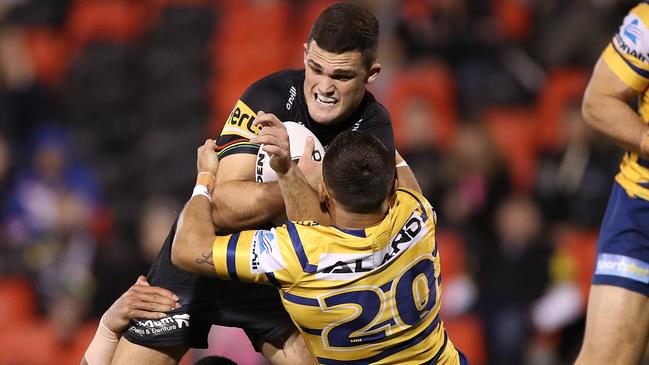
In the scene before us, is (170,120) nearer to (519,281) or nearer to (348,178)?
(519,281)

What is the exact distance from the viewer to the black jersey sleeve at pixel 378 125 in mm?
5582

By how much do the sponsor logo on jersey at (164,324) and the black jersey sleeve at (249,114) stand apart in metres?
0.85

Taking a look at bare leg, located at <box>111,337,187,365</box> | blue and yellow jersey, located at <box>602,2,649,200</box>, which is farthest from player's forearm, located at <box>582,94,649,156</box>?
bare leg, located at <box>111,337,187,365</box>

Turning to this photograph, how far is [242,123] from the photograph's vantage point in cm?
543

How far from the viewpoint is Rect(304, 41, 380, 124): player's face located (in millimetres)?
5324

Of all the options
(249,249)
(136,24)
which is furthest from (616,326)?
(136,24)

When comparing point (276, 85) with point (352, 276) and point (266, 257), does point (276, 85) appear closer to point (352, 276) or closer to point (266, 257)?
point (266, 257)

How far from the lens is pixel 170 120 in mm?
Result: 11602

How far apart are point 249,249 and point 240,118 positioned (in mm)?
705

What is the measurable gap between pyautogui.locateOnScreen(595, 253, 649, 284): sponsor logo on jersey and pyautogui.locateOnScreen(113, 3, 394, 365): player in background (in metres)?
1.28

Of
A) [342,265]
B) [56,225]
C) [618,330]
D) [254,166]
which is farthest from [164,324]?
[56,225]

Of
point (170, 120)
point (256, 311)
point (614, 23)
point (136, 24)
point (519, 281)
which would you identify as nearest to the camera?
point (256, 311)

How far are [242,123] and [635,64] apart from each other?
1944 mm

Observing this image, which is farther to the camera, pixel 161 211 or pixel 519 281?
pixel 161 211
